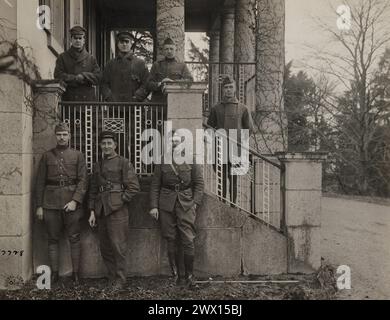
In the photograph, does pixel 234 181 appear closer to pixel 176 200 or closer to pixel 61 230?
pixel 176 200

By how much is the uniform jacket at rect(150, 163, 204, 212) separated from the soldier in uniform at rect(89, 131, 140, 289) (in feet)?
0.91

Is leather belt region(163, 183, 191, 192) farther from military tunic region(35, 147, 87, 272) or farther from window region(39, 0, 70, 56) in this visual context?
window region(39, 0, 70, 56)

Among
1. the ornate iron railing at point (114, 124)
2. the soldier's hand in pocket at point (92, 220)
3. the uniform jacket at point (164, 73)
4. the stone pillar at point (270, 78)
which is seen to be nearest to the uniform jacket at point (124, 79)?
the uniform jacket at point (164, 73)

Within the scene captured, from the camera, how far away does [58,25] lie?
9.41 metres

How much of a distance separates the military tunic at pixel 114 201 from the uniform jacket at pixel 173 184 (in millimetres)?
277

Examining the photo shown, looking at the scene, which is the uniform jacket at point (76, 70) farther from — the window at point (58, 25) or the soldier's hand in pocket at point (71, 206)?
the soldier's hand in pocket at point (71, 206)

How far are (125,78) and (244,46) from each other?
5931 millimetres

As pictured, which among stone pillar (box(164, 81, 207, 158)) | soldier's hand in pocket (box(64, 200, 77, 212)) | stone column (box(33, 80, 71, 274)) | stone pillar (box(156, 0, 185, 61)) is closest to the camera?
soldier's hand in pocket (box(64, 200, 77, 212))

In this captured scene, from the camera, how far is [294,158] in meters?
6.54

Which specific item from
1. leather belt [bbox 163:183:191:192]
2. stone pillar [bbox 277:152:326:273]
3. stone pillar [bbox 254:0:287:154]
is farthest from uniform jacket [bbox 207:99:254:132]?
stone pillar [bbox 254:0:287:154]

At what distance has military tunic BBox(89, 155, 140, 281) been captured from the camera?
5.66 metres

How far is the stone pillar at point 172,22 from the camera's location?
859cm

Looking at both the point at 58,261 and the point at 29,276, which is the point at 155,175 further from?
the point at 29,276

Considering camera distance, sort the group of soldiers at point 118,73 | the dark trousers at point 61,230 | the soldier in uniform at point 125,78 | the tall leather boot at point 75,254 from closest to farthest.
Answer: the dark trousers at point 61,230, the tall leather boot at point 75,254, the group of soldiers at point 118,73, the soldier in uniform at point 125,78
